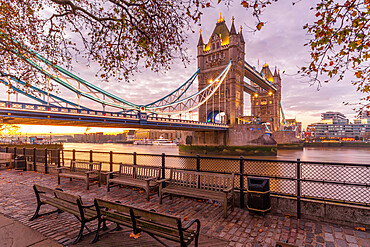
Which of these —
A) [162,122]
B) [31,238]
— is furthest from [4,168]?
[162,122]

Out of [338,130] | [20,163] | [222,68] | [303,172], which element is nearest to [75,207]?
[303,172]

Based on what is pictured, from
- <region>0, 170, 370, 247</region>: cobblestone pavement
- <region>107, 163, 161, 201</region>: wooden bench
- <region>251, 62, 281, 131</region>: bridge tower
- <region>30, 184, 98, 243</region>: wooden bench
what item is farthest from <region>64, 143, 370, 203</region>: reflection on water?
<region>251, 62, 281, 131</region>: bridge tower

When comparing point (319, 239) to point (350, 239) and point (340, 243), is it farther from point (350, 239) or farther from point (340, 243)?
point (350, 239)

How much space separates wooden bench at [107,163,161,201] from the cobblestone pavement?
0.43 metres

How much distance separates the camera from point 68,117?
78.0 feet

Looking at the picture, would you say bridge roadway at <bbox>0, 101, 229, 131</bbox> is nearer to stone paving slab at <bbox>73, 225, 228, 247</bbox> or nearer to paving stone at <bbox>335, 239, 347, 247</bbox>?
stone paving slab at <bbox>73, 225, 228, 247</bbox>

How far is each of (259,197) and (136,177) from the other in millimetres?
3856

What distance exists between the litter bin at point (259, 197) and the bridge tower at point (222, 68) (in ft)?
140

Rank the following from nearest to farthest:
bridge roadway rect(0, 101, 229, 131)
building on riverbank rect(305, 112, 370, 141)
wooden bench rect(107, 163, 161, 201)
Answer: wooden bench rect(107, 163, 161, 201) < bridge roadway rect(0, 101, 229, 131) < building on riverbank rect(305, 112, 370, 141)

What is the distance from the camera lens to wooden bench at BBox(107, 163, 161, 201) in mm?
5574

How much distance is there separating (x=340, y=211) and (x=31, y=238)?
18.8ft

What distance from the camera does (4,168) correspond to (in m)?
11.2

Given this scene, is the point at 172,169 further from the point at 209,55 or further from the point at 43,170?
the point at 209,55

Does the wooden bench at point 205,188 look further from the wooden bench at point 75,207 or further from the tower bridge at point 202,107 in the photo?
the tower bridge at point 202,107
